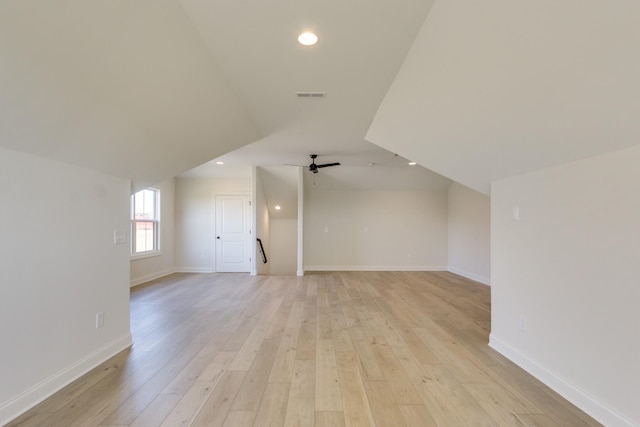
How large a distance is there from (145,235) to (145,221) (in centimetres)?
30

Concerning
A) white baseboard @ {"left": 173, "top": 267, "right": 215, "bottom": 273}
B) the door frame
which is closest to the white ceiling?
the door frame

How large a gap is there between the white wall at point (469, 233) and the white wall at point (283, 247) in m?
4.42

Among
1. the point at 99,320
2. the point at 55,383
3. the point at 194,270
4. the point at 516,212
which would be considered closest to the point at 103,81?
the point at 99,320

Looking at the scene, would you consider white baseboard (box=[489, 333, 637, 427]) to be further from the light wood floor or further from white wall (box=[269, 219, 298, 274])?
white wall (box=[269, 219, 298, 274])

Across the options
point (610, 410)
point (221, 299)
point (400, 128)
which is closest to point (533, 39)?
point (400, 128)

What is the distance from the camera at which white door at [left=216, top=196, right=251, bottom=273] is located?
24.3 ft

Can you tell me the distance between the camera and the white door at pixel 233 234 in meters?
7.42

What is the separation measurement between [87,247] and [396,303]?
393 centimetres

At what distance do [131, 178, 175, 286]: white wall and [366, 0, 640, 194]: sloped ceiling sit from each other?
5836mm

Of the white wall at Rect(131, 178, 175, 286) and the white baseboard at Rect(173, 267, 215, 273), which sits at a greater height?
the white wall at Rect(131, 178, 175, 286)

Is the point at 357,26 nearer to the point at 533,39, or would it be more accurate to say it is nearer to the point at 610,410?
the point at 533,39

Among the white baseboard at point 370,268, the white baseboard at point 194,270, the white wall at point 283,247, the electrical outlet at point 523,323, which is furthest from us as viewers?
the white wall at point 283,247

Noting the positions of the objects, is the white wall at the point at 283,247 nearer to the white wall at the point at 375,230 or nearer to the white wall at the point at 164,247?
the white wall at the point at 375,230

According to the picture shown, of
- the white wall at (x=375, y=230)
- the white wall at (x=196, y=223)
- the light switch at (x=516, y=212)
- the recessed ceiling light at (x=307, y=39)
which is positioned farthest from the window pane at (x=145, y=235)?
the light switch at (x=516, y=212)
